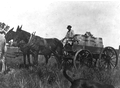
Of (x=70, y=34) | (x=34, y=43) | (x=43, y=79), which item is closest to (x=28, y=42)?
(x=34, y=43)

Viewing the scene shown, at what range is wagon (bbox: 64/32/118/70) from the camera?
8.15 meters

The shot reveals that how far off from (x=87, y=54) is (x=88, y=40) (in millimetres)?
969

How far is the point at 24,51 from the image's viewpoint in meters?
9.30

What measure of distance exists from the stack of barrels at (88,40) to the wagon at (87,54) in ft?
0.35

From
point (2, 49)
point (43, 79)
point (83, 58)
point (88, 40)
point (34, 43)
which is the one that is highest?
point (88, 40)

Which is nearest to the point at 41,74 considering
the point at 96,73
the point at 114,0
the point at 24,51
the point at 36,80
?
the point at 36,80

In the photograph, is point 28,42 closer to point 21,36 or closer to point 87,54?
point 21,36

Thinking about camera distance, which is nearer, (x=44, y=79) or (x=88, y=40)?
(x=44, y=79)

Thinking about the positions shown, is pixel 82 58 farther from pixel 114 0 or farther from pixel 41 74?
pixel 114 0

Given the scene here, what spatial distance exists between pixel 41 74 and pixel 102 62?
4.29 meters

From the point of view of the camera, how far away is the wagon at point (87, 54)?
8154 mm

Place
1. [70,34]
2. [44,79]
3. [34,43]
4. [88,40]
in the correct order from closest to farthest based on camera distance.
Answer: [44,79] < [88,40] < [34,43] < [70,34]

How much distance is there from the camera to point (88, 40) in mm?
8898

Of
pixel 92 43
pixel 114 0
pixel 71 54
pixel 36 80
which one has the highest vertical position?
pixel 114 0
